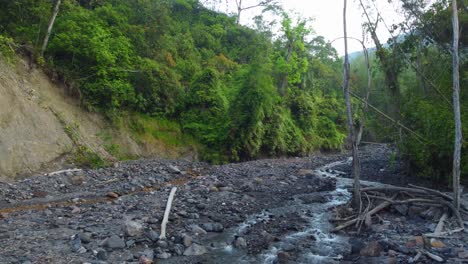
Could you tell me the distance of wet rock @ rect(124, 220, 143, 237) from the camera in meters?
9.19

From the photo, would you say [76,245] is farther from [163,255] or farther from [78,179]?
[78,179]

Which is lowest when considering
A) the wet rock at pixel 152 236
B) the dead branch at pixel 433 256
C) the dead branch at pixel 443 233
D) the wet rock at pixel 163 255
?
the wet rock at pixel 163 255

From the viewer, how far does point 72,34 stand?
19406 millimetres

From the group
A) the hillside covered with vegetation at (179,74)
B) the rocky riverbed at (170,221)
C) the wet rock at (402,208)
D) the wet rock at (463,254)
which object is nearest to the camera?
the wet rock at (463,254)

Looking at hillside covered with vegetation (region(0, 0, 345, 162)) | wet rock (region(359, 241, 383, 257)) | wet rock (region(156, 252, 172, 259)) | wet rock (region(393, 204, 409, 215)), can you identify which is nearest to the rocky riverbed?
wet rock (region(156, 252, 172, 259))

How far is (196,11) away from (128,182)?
119 feet

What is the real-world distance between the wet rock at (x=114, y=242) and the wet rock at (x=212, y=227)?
8.47ft

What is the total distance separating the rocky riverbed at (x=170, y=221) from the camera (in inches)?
330

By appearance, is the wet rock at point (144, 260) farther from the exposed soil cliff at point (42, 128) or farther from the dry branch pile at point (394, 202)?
the exposed soil cliff at point (42, 128)

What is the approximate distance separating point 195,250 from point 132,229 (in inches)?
74.7

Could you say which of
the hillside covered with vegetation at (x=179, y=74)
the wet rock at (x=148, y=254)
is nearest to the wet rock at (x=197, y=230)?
the wet rock at (x=148, y=254)

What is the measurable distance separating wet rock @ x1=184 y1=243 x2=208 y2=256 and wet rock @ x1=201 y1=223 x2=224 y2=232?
1411mm

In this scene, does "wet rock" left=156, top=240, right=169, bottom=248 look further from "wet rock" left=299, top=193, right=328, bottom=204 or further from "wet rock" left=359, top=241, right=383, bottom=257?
"wet rock" left=299, top=193, right=328, bottom=204

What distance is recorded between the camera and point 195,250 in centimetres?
874
